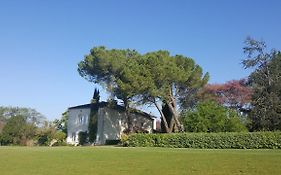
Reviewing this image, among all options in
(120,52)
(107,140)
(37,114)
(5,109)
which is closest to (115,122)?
(107,140)

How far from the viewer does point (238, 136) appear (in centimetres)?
3681

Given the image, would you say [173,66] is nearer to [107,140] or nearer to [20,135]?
[107,140]

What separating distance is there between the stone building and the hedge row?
18831 millimetres

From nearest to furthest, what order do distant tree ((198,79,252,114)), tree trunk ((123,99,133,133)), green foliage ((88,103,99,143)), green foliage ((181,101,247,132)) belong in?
green foliage ((181,101,247,132))
tree trunk ((123,99,133,133))
distant tree ((198,79,252,114))
green foliage ((88,103,99,143))

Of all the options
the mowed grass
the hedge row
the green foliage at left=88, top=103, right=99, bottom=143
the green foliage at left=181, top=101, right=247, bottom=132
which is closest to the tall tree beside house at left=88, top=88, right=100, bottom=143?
the green foliage at left=88, top=103, right=99, bottom=143

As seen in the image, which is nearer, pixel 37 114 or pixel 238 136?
pixel 238 136

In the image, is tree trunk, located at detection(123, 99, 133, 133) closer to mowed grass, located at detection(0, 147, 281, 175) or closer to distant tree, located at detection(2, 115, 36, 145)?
distant tree, located at detection(2, 115, 36, 145)

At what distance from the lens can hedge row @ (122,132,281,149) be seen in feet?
117

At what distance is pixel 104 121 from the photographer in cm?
6284

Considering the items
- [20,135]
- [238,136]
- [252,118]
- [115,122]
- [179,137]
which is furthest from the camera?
[115,122]

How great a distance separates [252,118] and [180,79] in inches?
409

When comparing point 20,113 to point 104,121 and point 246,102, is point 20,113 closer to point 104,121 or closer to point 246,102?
point 104,121

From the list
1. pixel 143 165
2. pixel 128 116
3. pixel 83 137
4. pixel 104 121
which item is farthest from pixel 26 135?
A: pixel 143 165

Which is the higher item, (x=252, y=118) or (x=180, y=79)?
(x=180, y=79)
